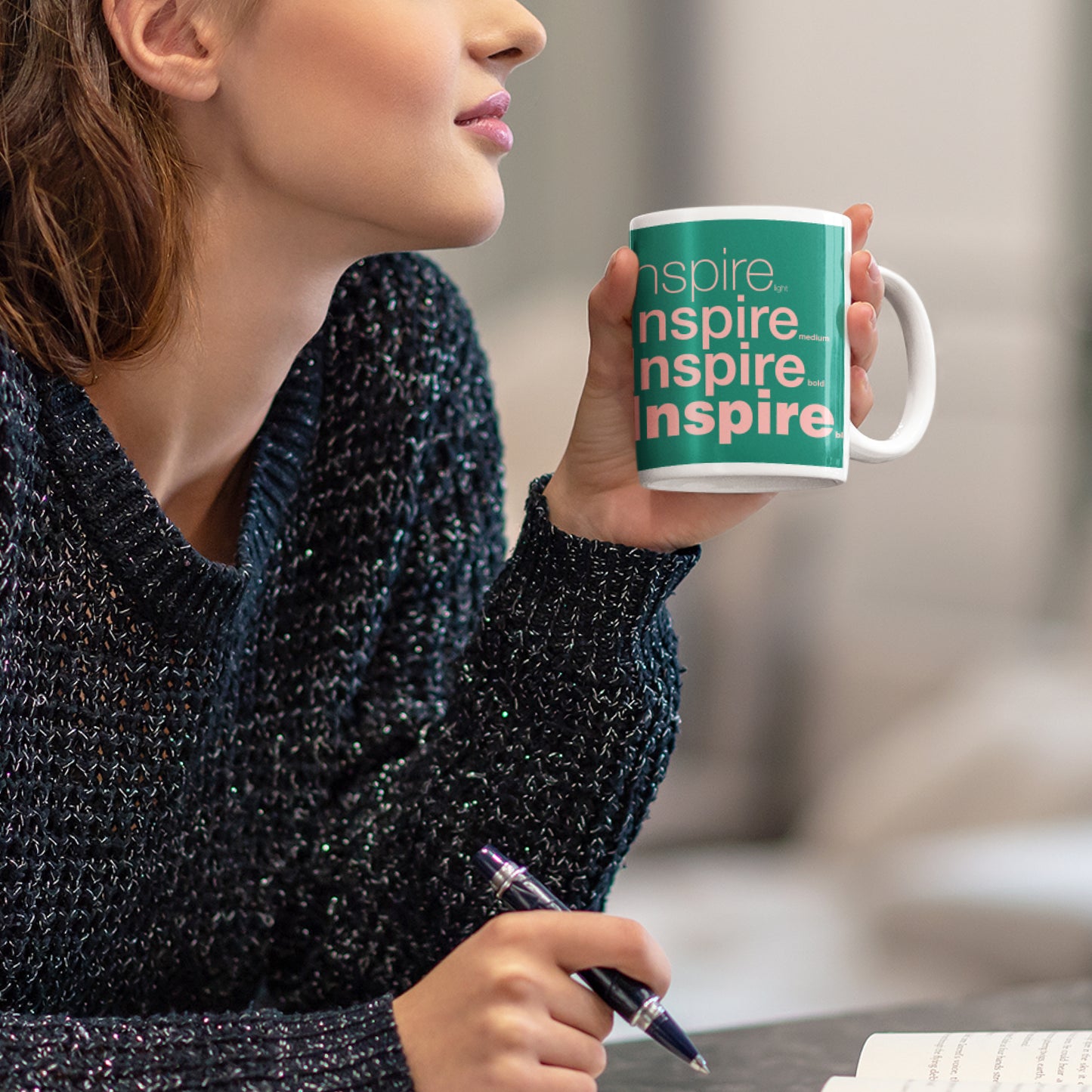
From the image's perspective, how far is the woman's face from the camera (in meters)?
0.86

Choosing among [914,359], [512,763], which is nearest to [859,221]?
[914,359]

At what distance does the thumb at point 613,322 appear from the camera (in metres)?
0.81

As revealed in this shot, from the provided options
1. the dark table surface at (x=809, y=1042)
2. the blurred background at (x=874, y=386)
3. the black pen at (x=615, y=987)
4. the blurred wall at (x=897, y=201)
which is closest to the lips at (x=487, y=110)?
the black pen at (x=615, y=987)

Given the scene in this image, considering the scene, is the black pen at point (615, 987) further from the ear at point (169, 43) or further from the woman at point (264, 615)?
the ear at point (169, 43)

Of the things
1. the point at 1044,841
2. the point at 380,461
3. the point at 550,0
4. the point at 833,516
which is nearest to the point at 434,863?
the point at 380,461

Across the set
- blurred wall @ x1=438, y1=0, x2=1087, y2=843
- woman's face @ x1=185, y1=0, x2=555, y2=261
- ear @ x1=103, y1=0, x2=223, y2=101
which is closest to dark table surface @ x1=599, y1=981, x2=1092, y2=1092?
woman's face @ x1=185, y1=0, x2=555, y2=261

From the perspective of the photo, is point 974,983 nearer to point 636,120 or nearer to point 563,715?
point 563,715

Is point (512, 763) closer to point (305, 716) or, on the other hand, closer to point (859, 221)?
point (305, 716)

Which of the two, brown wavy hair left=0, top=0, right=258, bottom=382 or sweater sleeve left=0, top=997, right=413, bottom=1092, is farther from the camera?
brown wavy hair left=0, top=0, right=258, bottom=382

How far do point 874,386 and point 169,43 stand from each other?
2599 mm

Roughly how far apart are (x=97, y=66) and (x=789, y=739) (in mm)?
2334

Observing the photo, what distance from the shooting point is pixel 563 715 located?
0.97m

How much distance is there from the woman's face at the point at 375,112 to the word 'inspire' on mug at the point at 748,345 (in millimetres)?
164

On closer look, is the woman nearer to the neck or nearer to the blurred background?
the neck
